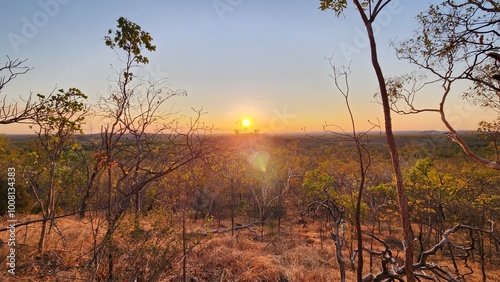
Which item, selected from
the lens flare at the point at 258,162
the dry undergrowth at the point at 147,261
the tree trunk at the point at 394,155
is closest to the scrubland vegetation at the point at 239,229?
the dry undergrowth at the point at 147,261

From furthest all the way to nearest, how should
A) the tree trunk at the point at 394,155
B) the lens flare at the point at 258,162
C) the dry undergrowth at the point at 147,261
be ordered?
the lens flare at the point at 258,162, the dry undergrowth at the point at 147,261, the tree trunk at the point at 394,155

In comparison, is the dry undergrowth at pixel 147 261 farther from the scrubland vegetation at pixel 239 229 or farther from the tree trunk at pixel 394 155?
the tree trunk at pixel 394 155

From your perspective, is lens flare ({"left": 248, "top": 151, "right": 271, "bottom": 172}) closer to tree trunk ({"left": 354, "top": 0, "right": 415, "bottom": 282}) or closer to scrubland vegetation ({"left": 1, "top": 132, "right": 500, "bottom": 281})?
scrubland vegetation ({"left": 1, "top": 132, "right": 500, "bottom": 281})

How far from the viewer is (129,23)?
3.40 meters

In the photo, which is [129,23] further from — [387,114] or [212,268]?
[212,268]

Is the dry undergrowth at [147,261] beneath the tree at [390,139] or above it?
beneath

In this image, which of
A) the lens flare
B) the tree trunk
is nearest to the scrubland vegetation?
the lens flare

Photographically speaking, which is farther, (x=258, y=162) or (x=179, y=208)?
(x=258, y=162)

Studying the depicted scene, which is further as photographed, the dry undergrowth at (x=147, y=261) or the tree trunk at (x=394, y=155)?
the dry undergrowth at (x=147, y=261)

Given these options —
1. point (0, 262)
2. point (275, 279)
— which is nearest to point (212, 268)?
point (275, 279)

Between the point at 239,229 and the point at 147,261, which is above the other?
the point at 147,261

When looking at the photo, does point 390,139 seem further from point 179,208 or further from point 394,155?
point 179,208

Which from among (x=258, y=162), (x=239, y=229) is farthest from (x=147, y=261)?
(x=258, y=162)

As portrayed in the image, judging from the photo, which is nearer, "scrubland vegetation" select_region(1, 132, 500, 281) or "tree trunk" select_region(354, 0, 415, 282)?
"tree trunk" select_region(354, 0, 415, 282)
